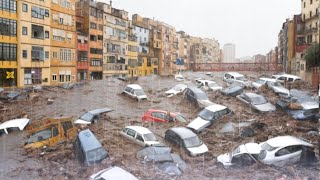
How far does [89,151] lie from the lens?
10766mm

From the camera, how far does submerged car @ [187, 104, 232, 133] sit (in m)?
14.6

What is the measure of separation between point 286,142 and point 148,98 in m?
13.3

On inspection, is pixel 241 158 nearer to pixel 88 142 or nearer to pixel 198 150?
pixel 198 150

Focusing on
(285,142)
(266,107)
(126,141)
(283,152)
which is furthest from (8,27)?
(283,152)

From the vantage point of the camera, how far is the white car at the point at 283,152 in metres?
10.5

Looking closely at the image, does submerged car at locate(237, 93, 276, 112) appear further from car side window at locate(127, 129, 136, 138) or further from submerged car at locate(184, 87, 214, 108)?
car side window at locate(127, 129, 136, 138)

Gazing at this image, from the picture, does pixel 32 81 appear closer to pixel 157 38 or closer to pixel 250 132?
pixel 250 132

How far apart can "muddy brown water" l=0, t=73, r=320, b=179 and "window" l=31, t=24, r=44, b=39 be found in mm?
8491

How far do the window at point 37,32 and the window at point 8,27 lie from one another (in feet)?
6.98

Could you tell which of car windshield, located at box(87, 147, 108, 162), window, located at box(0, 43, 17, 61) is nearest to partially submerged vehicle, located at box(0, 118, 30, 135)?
car windshield, located at box(87, 147, 108, 162)

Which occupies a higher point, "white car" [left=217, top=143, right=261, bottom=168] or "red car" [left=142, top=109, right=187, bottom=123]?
"red car" [left=142, top=109, right=187, bottom=123]

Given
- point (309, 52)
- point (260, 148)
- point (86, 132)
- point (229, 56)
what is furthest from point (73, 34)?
point (229, 56)

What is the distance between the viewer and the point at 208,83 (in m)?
27.7

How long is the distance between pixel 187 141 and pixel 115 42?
3315cm
